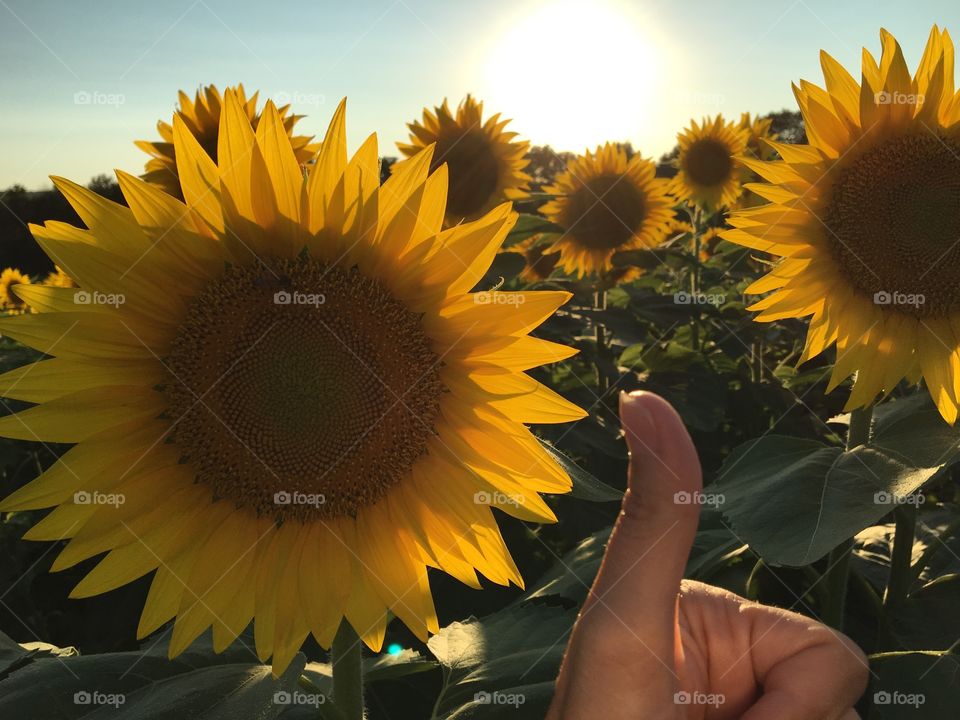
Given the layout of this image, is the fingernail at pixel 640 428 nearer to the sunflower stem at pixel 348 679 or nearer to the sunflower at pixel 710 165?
the sunflower stem at pixel 348 679

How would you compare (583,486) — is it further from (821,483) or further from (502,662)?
(821,483)

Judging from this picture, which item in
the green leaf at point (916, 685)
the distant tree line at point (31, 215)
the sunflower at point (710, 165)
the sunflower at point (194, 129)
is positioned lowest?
the green leaf at point (916, 685)

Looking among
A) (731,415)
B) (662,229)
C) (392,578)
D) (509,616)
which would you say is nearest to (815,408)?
(731,415)

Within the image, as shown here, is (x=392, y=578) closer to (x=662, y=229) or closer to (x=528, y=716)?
(x=528, y=716)

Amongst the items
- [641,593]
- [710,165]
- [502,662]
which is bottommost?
[502,662]

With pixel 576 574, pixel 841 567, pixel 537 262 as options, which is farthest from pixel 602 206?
pixel 576 574

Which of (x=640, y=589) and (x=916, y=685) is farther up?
(x=640, y=589)

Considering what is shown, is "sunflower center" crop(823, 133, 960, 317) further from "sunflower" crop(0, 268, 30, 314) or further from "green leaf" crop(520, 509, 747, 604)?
"sunflower" crop(0, 268, 30, 314)

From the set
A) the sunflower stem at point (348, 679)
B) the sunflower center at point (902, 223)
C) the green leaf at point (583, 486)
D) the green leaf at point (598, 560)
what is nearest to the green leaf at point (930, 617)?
the green leaf at point (598, 560)
